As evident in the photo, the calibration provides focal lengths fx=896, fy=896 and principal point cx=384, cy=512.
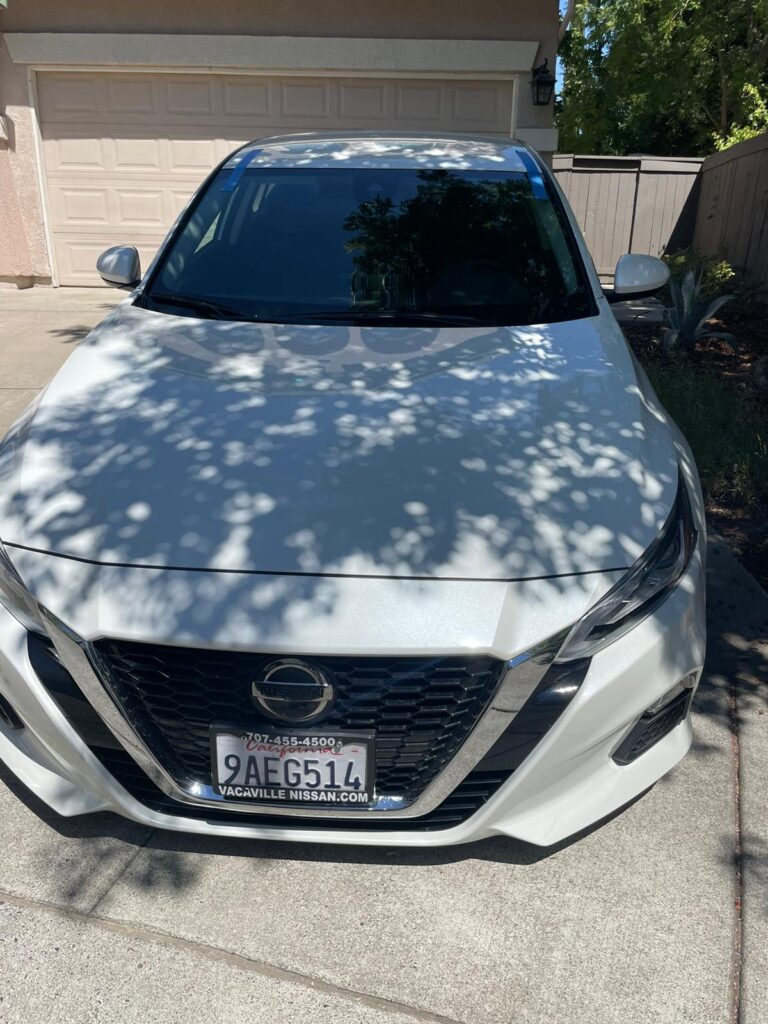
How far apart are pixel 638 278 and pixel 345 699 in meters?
2.39

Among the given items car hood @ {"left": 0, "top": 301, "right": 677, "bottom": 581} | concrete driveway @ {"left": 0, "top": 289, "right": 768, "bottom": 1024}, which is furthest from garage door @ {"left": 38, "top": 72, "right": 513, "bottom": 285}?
concrete driveway @ {"left": 0, "top": 289, "right": 768, "bottom": 1024}

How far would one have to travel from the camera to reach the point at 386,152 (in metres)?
3.86

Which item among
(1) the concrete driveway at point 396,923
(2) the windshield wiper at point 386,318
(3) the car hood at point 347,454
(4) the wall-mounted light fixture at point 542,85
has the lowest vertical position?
(1) the concrete driveway at point 396,923

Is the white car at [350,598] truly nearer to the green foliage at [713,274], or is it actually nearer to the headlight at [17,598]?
the headlight at [17,598]

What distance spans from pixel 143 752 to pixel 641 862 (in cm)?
132

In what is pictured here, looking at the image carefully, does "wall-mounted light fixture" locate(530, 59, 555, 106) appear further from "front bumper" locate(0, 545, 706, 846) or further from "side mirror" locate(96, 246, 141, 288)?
"front bumper" locate(0, 545, 706, 846)

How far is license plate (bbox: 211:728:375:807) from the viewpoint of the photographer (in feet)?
6.53

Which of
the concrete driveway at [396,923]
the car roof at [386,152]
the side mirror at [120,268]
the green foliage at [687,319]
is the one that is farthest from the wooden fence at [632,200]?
the concrete driveway at [396,923]

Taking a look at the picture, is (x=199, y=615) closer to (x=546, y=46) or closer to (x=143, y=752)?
(x=143, y=752)

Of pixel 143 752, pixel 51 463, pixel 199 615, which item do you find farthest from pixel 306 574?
pixel 51 463

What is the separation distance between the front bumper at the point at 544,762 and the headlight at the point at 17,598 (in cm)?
3

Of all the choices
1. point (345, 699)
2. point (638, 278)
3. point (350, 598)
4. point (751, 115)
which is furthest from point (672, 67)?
point (345, 699)

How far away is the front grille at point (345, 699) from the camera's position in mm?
1940

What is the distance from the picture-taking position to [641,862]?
2361 millimetres
